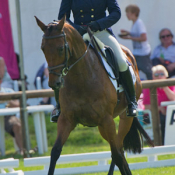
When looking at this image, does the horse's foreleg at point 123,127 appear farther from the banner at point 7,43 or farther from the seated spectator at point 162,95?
the banner at point 7,43

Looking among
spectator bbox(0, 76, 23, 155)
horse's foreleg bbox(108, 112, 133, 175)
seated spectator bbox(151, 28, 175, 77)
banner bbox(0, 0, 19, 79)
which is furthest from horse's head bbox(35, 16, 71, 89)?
seated spectator bbox(151, 28, 175, 77)

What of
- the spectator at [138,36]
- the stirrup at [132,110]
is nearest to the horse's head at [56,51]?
the stirrup at [132,110]

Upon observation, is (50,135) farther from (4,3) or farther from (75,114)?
(75,114)

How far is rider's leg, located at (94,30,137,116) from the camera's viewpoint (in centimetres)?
581

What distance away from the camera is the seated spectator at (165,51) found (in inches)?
404

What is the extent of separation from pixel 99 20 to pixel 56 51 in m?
1.18

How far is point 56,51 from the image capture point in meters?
4.46

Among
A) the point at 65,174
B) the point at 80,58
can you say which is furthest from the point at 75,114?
the point at 65,174

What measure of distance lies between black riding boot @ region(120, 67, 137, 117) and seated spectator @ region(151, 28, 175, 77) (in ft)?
14.3

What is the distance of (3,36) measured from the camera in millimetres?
10242

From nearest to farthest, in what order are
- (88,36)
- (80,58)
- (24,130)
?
(80,58) < (88,36) < (24,130)

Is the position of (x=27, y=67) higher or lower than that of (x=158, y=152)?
higher

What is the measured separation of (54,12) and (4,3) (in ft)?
3.60

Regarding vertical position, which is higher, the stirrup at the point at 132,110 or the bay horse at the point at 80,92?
the bay horse at the point at 80,92
